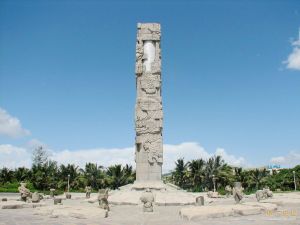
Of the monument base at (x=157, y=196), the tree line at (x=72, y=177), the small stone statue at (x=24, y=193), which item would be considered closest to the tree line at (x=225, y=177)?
the tree line at (x=72, y=177)

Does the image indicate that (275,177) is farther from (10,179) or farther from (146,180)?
(10,179)

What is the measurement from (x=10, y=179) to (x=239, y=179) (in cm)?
3338

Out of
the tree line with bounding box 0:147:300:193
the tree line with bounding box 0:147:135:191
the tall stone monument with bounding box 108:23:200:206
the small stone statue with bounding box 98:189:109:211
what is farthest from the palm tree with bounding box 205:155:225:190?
the small stone statue with bounding box 98:189:109:211

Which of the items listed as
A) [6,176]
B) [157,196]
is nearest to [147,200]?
[157,196]

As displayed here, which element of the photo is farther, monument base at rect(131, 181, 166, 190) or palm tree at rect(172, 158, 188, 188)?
palm tree at rect(172, 158, 188, 188)

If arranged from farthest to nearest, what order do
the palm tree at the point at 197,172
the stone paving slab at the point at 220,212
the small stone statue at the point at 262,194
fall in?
the palm tree at the point at 197,172, the small stone statue at the point at 262,194, the stone paving slab at the point at 220,212

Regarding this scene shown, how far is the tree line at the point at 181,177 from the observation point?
45656 millimetres

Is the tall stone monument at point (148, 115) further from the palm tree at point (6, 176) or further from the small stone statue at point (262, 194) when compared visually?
the palm tree at point (6, 176)

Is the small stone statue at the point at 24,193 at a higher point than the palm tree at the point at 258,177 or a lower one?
lower

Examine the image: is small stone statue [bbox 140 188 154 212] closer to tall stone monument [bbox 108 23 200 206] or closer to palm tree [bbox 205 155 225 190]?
tall stone monument [bbox 108 23 200 206]

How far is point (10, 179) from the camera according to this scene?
53469mm

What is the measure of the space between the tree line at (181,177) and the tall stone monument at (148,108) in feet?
75.1

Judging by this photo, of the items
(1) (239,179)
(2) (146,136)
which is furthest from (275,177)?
(2) (146,136)

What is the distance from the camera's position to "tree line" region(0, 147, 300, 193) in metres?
45.7
